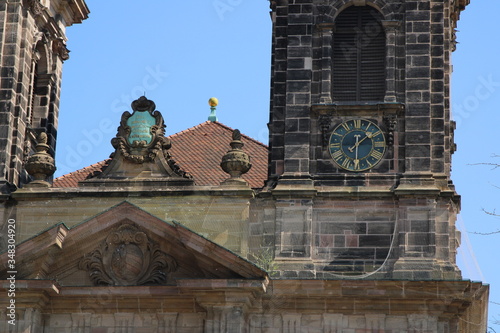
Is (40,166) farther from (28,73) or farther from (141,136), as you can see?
(28,73)

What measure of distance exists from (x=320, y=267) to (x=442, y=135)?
3.54 metres

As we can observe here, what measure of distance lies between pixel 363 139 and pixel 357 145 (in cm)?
17

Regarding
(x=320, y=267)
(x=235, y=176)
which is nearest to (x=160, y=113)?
(x=235, y=176)

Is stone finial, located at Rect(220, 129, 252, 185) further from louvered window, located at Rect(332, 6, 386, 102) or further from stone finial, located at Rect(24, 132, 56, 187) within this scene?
stone finial, located at Rect(24, 132, 56, 187)

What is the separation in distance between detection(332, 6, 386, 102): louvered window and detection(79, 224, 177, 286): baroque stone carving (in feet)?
15.4

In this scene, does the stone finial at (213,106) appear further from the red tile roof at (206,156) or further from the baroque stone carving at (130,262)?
the baroque stone carving at (130,262)

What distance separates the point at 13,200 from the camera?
33094 millimetres

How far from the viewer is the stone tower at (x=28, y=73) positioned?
112 ft

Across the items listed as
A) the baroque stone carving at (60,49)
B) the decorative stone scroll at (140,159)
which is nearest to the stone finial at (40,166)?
the decorative stone scroll at (140,159)

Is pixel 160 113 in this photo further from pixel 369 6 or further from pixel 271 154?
pixel 369 6

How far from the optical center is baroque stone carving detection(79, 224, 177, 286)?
3209 cm

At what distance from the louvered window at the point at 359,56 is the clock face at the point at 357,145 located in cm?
65

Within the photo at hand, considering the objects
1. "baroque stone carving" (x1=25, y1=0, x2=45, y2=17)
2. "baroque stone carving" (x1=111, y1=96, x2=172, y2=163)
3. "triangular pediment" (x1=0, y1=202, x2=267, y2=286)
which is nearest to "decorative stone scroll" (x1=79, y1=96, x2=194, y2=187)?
"baroque stone carving" (x1=111, y1=96, x2=172, y2=163)

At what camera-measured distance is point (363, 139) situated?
32875mm
